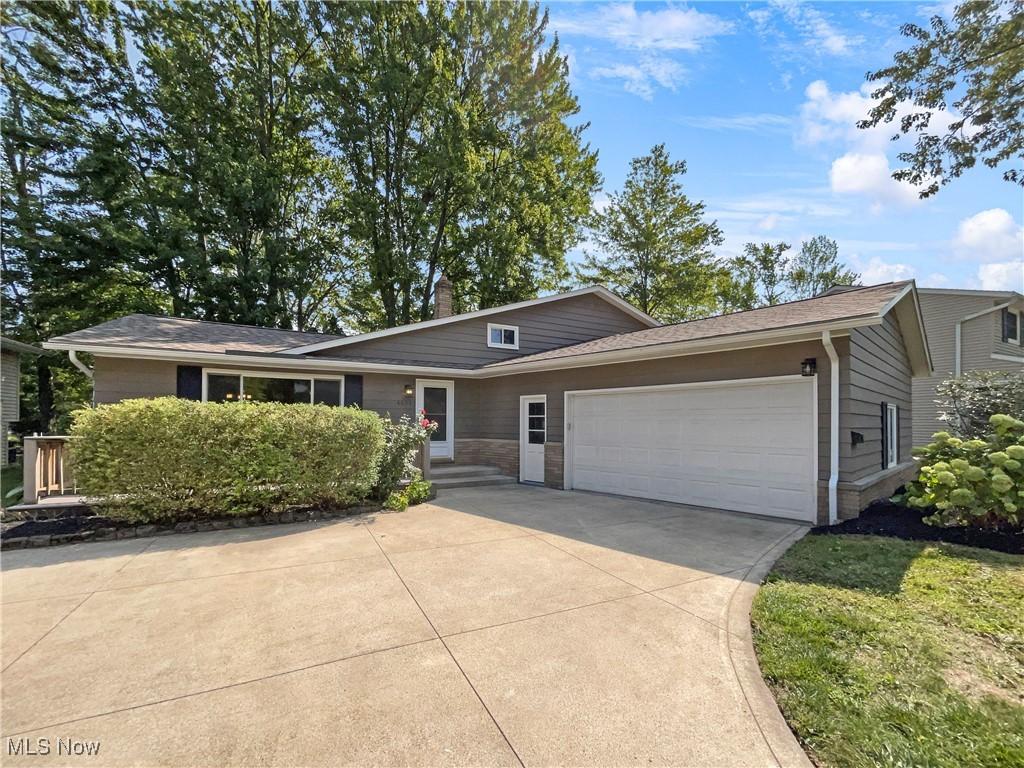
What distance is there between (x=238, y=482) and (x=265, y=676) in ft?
14.1

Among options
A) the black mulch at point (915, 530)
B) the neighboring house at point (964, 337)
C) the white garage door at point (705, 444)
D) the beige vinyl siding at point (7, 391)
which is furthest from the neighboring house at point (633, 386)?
the beige vinyl siding at point (7, 391)

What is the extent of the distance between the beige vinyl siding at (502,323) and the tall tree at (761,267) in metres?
13.8

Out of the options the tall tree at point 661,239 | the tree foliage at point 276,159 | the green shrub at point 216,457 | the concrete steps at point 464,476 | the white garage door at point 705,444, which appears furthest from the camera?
the tall tree at point 661,239

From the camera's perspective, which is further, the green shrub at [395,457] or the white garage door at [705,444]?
the green shrub at [395,457]

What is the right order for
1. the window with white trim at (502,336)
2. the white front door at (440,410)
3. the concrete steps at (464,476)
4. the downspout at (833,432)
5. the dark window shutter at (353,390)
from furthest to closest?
the window with white trim at (502,336) < the white front door at (440,410) < the dark window shutter at (353,390) < the concrete steps at (464,476) < the downspout at (833,432)

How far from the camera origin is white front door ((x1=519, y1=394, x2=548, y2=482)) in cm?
1038

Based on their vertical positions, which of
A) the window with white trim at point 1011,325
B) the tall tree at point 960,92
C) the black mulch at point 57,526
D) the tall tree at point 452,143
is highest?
the tall tree at point 452,143

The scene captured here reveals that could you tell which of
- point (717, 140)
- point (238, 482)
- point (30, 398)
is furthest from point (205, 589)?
point (30, 398)

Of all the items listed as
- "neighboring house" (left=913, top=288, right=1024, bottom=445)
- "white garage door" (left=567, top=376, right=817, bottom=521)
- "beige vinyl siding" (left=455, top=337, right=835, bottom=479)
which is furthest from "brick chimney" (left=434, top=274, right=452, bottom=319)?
"neighboring house" (left=913, top=288, right=1024, bottom=445)

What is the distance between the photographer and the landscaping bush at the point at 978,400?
6957 mm

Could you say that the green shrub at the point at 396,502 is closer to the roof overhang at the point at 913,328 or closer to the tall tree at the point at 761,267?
the roof overhang at the point at 913,328

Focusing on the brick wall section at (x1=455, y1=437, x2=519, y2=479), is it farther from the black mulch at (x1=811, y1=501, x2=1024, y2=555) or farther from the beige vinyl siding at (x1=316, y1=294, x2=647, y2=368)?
the black mulch at (x1=811, y1=501, x2=1024, y2=555)

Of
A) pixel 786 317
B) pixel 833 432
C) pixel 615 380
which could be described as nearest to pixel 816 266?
pixel 786 317

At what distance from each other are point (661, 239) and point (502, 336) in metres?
13.0
